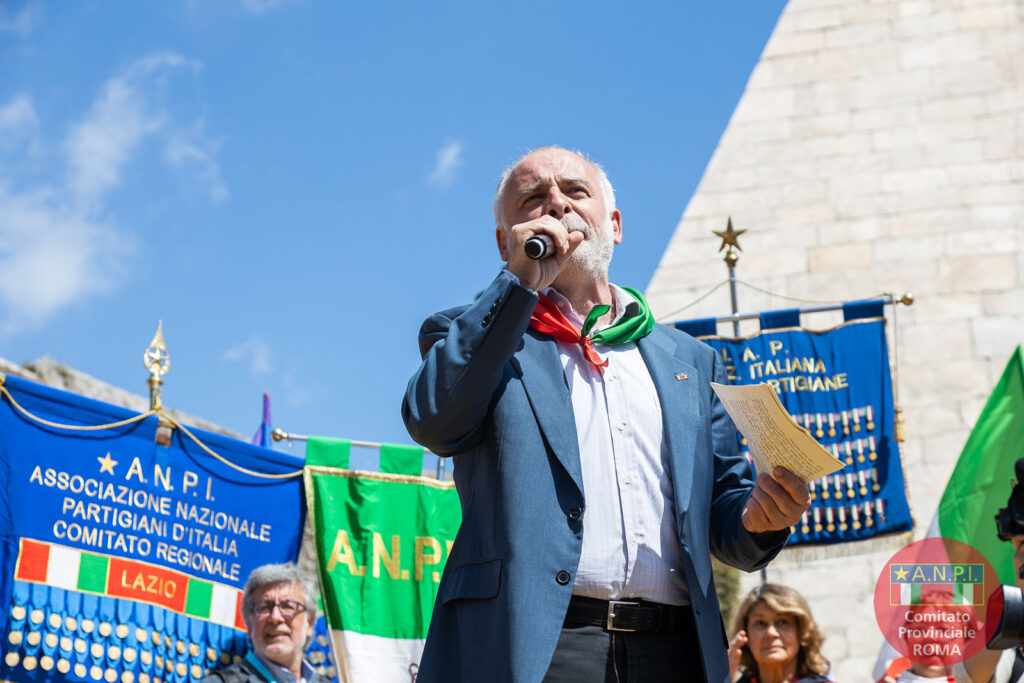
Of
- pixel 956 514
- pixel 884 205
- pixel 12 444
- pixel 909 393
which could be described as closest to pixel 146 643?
pixel 12 444

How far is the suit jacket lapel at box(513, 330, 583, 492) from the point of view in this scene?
227 cm

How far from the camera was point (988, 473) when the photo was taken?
7180 mm

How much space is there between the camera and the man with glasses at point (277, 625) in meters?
5.12

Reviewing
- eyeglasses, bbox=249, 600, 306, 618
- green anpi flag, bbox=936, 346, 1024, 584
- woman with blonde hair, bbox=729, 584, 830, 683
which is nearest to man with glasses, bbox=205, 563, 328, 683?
eyeglasses, bbox=249, 600, 306, 618

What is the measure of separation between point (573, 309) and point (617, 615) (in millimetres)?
672

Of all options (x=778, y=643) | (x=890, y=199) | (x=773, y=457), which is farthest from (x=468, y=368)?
(x=890, y=199)

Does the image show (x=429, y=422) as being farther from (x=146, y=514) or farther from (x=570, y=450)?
(x=146, y=514)

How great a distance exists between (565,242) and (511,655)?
77 centimetres

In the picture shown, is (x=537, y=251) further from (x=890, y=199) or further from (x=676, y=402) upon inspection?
(x=890, y=199)

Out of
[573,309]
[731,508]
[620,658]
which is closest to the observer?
[620,658]

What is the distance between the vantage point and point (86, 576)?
5281 mm

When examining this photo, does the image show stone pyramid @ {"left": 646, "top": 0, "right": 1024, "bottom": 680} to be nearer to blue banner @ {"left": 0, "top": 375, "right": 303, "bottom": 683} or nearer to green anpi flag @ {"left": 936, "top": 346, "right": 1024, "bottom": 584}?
green anpi flag @ {"left": 936, "top": 346, "right": 1024, "bottom": 584}

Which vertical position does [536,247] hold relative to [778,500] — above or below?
above

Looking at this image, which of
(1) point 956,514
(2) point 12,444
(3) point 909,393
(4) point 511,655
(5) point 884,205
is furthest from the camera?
(5) point 884,205
